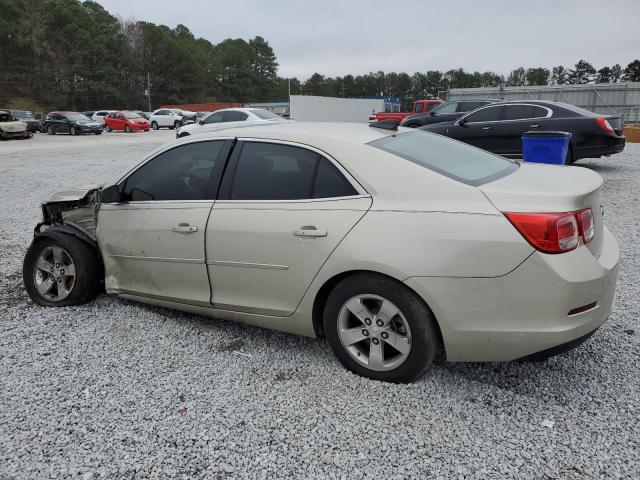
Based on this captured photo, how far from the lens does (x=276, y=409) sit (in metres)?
2.72

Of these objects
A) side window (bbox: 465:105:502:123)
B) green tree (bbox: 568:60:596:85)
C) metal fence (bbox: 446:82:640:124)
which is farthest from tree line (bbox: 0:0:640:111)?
side window (bbox: 465:105:502:123)

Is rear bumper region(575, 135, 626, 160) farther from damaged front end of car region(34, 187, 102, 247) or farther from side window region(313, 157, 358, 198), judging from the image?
damaged front end of car region(34, 187, 102, 247)

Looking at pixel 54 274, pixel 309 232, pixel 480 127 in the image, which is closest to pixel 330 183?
pixel 309 232

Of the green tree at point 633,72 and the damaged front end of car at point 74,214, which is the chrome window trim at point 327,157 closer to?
the damaged front end of car at point 74,214

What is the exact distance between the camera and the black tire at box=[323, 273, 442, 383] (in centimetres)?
263

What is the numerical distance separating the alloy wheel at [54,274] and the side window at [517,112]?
963 centimetres

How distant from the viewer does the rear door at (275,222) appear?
2863 mm

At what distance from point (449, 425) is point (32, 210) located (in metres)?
8.15

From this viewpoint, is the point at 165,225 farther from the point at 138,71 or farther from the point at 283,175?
the point at 138,71

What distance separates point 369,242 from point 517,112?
31.2 ft

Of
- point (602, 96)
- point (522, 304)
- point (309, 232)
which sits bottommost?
point (522, 304)

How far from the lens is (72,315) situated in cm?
397

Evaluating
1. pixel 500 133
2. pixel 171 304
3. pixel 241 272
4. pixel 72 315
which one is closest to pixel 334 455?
pixel 241 272

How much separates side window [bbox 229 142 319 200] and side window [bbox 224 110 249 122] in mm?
14683
